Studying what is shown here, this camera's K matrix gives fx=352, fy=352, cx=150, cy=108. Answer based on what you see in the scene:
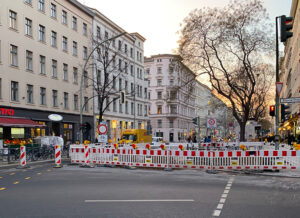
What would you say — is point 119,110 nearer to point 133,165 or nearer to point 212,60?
point 212,60

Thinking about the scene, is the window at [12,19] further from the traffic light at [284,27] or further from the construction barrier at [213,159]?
the traffic light at [284,27]

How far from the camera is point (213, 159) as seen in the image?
51.5 feet

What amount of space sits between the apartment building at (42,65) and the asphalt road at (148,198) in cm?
1902

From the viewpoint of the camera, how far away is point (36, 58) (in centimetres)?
3559

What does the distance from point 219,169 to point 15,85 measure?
77.6ft

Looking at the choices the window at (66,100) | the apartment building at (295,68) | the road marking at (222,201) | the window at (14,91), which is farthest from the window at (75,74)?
the road marking at (222,201)

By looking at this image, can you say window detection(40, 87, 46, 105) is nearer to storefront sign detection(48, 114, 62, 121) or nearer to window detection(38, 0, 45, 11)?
storefront sign detection(48, 114, 62, 121)

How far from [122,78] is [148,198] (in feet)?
163

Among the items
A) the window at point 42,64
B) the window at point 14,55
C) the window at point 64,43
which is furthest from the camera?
the window at point 64,43

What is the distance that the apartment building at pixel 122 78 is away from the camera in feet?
163

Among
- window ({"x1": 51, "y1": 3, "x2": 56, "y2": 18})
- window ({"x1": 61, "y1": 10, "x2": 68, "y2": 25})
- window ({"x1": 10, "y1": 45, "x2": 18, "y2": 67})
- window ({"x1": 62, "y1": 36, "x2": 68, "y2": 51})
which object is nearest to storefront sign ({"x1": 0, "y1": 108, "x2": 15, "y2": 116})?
window ({"x1": 10, "y1": 45, "x2": 18, "y2": 67})

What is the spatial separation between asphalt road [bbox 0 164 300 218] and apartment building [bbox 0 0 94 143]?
62.4 ft

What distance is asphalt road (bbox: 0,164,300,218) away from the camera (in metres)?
7.16

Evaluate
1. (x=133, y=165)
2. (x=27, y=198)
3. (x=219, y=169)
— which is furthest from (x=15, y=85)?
(x=27, y=198)
